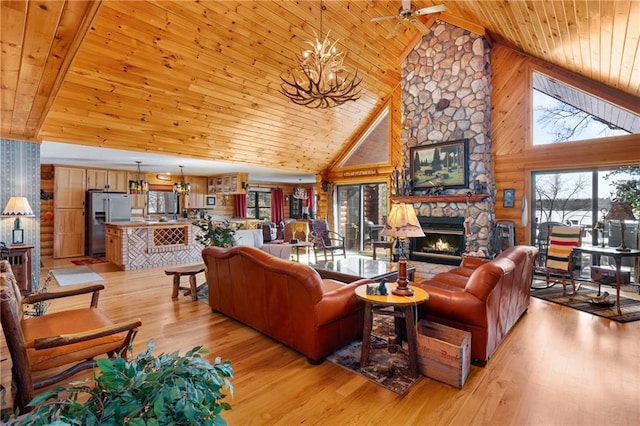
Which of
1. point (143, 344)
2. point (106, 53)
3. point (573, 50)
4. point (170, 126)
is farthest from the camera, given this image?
point (170, 126)

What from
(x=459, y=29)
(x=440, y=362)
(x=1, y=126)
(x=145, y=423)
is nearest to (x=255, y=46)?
(x=1, y=126)

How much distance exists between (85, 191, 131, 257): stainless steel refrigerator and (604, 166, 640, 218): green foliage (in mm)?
10751

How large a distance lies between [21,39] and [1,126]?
10.5 feet

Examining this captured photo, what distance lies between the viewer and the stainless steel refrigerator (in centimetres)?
846

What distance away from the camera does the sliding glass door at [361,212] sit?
8.71 m

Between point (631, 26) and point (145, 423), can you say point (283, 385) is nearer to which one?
point (145, 423)

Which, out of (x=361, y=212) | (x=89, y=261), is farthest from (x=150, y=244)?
(x=361, y=212)

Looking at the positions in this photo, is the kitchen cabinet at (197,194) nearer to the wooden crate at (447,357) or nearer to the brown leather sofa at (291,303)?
the brown leather sofa at (291,303)

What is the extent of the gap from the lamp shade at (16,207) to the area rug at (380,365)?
16.2ft

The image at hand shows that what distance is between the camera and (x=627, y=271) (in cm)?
519

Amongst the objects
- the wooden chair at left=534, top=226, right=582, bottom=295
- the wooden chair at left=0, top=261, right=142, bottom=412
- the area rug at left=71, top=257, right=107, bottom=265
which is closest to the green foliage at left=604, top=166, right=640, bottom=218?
the wooden chair at left=534, top=226, right=582, bottom=295

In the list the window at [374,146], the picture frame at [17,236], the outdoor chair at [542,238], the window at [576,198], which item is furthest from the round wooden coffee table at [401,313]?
the window at [374,146]

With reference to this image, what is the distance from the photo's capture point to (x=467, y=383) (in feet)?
8.00

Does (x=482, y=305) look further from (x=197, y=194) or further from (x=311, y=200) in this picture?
(x=311, y=200)
